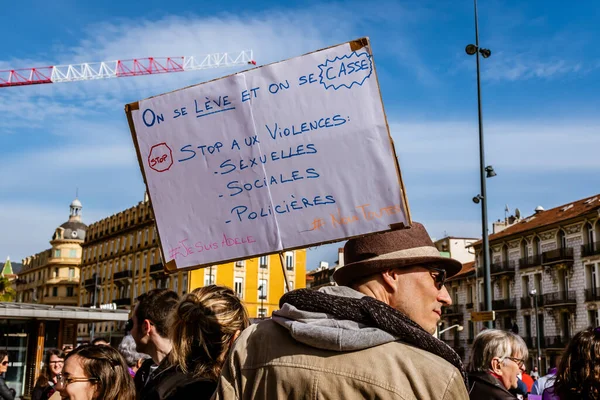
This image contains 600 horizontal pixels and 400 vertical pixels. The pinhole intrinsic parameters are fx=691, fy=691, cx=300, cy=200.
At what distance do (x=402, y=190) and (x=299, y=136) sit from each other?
61 centimetres

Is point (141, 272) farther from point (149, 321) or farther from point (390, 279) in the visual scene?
point (390, 279)

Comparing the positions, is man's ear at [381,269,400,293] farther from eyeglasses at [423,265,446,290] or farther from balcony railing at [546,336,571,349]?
balcony railing at [546,336,571,349]

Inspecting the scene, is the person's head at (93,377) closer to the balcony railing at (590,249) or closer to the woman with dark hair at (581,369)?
the woman with dark hair at (581,369)

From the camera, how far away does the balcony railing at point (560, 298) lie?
155 ft

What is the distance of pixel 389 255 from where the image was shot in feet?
8.14

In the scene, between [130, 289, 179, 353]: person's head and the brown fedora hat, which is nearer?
the brown fedora hat

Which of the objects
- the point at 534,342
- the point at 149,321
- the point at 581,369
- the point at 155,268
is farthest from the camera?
the point at 155,268

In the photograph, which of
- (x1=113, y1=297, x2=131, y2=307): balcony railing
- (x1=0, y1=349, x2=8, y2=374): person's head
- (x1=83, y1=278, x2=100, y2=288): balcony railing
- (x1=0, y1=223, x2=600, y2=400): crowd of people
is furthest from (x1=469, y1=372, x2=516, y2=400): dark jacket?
(x1=83, y1=278, x2=100, y2=288): balcony railing

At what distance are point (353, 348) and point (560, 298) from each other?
50468 mm

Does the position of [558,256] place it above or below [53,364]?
above

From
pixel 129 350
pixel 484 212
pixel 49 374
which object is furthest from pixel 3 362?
pixel 484 212

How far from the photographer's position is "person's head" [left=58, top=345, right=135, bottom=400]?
3.72 meters

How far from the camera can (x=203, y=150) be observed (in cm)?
357

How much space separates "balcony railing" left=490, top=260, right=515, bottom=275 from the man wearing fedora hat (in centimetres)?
5483
